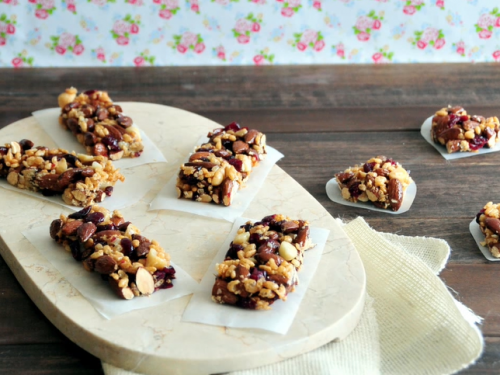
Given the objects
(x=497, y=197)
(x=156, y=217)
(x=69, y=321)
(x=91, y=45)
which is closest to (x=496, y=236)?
(x=497, y=197)

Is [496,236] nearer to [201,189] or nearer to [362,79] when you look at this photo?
[201,189]

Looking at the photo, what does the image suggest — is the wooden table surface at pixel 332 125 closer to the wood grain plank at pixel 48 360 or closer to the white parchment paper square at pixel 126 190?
the wood grain plank at pixel 48 360

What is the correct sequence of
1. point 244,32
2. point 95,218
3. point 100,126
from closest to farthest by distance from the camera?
point 95,218 < point 100,126 < point 244,32

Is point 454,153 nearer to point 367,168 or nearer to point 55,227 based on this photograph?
point 367,168

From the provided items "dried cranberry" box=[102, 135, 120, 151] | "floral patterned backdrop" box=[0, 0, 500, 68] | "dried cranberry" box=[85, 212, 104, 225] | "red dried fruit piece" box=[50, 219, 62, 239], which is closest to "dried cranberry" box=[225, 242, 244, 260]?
"dried cranberry" box=[85, 212, 104, 225]

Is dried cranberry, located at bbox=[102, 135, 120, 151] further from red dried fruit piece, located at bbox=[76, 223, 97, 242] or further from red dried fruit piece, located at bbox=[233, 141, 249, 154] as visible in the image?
red dried fruit piece, located at bbox=[76, 223, 97, 242]

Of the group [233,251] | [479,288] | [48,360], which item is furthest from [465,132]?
[48,360]

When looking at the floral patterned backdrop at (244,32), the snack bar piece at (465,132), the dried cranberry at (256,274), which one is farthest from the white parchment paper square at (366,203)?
the floral patterned backdrop at (244,32)
